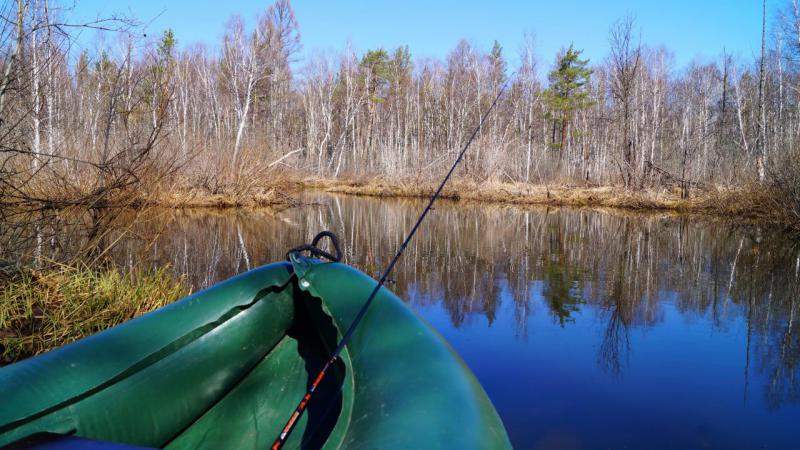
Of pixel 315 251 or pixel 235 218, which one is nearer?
pixel 315 251

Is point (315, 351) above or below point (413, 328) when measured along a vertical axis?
below

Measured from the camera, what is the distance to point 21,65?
3.90m

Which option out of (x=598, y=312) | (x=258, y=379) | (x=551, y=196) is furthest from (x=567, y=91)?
(x=258, y=379)

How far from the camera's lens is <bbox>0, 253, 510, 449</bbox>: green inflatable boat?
4.43 ft

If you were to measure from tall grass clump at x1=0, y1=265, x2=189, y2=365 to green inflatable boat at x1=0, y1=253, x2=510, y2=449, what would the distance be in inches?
77.2

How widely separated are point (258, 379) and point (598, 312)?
437 cm

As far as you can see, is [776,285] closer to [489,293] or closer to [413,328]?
[489,293]

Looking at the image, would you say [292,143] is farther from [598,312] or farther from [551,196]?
[598,312]

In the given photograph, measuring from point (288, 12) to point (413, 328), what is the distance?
81.7 feet

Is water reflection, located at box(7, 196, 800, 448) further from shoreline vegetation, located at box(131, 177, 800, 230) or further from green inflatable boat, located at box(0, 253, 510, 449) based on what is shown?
shoreline vegetation, located at box(131, 177, 800, 230)

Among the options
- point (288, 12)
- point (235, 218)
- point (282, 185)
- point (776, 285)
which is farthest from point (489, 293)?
point (288, 12)

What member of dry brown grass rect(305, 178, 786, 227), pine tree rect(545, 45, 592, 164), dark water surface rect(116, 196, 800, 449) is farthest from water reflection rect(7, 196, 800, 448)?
pine tree rect(545, 45, 592, 164)

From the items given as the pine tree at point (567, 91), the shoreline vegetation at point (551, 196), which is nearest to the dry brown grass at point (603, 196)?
the shoreline vegetation at point (551, 196)

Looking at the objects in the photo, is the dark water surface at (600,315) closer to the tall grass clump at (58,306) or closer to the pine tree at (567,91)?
the tall grass clump at (58,306)
